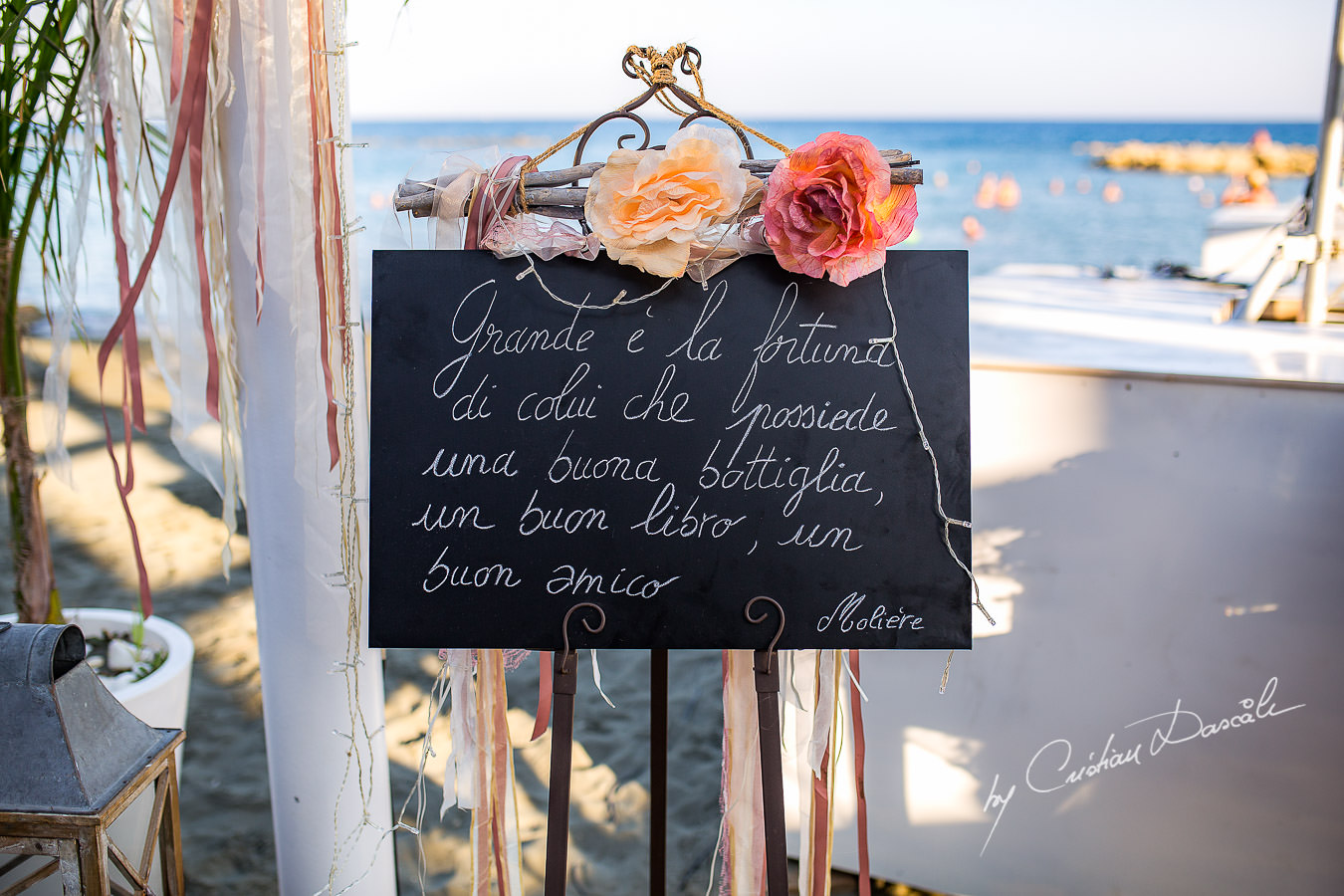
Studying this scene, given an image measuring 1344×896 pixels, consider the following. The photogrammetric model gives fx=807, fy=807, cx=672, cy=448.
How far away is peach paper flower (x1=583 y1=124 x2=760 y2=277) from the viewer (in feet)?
2.59

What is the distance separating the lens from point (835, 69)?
2259 centimetres

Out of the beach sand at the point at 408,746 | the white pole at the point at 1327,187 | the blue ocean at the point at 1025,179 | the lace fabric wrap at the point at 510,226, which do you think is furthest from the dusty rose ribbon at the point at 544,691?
the blue ocean at the point at 1025,179

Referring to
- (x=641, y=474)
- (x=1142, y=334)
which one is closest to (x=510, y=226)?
(x=641, y=474)

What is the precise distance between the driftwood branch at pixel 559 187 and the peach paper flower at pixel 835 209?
0.04 meters

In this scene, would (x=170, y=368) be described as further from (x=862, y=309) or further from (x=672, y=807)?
(x=672, y=807)

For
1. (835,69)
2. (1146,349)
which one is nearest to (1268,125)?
(835,69)

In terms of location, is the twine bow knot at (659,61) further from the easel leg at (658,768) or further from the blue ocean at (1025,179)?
the blue ocean at (1025,179)

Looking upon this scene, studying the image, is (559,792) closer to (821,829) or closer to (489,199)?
(821,829)

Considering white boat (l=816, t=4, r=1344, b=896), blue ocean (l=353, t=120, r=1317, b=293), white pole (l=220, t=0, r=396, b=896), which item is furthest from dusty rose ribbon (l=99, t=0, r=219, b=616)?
blue ocean (l=353, t=120, r=1317, b=293)

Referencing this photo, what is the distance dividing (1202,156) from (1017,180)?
17.9 feet

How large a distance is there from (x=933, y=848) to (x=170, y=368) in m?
1.59

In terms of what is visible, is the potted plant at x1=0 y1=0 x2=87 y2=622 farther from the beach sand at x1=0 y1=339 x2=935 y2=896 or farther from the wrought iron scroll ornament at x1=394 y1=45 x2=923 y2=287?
the wrought iron scroll ornament at x1=394 y1=45 x2=923 y2=287

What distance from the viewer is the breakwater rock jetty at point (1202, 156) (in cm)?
1875

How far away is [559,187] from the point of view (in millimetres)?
891
